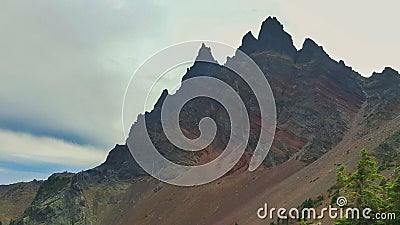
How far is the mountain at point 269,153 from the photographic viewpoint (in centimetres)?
7750

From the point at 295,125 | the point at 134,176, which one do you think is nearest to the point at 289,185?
the point at 295,125

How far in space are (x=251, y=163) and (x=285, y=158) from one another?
26.1 ft

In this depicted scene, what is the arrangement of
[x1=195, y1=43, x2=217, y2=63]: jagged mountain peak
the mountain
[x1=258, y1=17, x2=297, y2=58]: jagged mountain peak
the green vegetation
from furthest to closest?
[x1=195, y1=43, x2=217, y2=63]: jagged mountain peak
[x1=258, y1=17, x2=297, y2=58]: jagged mountain peak
the mountain
the green vegetation

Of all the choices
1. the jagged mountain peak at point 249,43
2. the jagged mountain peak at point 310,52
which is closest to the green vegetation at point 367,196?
the jagged mountain peak at point 310,52

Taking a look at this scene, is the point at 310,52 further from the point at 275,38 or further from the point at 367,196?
the point at 367,196

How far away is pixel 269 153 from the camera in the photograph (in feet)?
315

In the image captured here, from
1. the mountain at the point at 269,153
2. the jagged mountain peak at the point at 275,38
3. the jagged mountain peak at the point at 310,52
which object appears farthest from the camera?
the jagged mountain peak at the point at 275,38

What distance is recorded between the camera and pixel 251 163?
92.8 meters

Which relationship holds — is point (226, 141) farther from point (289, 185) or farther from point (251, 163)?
point (289, 185)

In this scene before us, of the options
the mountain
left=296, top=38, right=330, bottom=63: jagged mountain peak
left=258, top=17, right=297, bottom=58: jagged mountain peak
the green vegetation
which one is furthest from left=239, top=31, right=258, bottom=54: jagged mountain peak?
the green vegetation

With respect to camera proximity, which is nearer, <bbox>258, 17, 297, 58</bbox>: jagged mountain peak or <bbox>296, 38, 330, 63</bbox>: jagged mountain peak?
<bbox>296, 38, 330, 63</bbox>: jagged mountain peak

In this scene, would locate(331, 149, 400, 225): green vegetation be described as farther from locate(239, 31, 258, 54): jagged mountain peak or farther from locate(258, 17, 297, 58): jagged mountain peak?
locate(239, 31, 258, 54): jagged mountain peak

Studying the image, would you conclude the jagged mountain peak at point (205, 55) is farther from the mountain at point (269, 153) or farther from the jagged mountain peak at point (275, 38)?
the jagged mountain peak at point (275, 38)

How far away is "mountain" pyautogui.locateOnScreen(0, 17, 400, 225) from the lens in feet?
254
